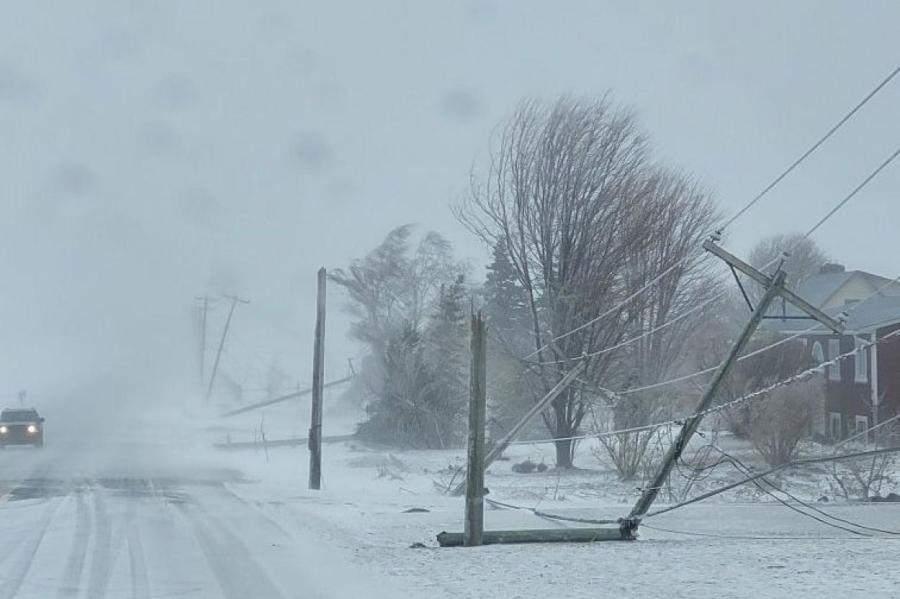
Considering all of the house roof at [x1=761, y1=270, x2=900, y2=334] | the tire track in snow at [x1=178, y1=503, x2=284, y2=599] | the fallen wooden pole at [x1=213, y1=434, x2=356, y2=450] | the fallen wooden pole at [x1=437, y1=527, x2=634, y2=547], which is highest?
the house roof at [x1=761, y1=270, x2=900, y2=334]

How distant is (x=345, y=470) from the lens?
38562 millimetres

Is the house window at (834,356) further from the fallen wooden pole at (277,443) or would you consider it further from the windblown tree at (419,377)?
the fallen wooden pole at (277,443)

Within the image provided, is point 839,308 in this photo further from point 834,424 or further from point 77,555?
point 77,555

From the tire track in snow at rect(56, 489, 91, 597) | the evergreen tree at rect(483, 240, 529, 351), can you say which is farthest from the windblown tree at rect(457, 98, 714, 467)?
the tire track in snow at rect(56, 489, 91, 597)

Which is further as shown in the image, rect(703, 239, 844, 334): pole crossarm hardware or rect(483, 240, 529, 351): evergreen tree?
rect(483, 240, 529, 351): evergreen tree

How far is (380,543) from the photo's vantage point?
18.4m

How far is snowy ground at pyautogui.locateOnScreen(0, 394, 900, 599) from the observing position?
1377 centimetres

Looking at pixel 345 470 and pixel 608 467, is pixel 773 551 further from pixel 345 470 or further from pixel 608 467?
pixel 345 470

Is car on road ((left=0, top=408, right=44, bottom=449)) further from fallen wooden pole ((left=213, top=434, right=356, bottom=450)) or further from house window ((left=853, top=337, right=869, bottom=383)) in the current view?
house window ((left=853, top=337, right=869, bottom=383))

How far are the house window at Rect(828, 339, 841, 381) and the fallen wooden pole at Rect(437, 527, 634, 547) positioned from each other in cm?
3261

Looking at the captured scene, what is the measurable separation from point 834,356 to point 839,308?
12616 mm

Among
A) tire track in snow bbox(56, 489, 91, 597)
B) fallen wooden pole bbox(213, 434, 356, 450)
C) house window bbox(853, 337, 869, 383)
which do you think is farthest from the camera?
fallen wooden pole bbox(213, 434, 356, 450)

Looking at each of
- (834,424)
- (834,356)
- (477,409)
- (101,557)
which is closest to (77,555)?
(101,557)

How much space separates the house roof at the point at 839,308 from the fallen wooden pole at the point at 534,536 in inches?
421
